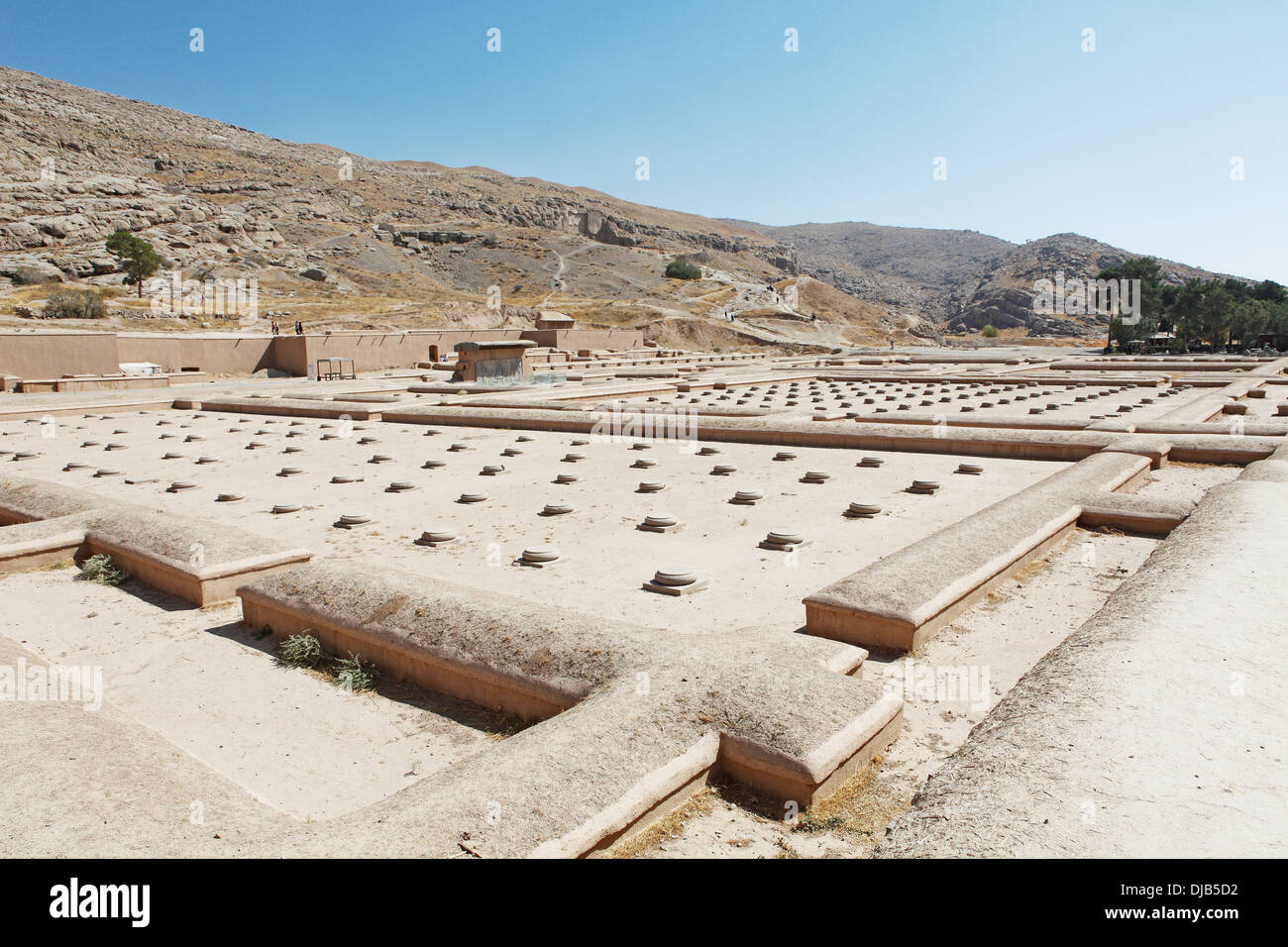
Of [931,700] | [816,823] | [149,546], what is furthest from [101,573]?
[931,700]

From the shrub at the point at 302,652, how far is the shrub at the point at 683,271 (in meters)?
62.9

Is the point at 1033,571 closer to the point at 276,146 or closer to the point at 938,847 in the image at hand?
the point at 938,847

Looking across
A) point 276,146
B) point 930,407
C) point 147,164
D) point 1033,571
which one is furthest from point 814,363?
point 276,146

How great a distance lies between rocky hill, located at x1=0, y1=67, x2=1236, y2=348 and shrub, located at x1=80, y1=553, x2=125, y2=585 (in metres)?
27.4

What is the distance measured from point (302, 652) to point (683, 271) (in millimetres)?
63868

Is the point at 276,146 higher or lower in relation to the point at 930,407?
higher

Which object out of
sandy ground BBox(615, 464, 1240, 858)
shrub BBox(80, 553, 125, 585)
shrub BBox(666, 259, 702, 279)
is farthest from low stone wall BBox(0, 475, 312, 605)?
shrub BBox(666, 259, 702, 279)

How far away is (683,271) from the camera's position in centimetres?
6550

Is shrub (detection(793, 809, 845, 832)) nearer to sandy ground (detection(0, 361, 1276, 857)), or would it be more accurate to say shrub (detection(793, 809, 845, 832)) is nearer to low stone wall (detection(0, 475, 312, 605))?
sandy ground (detection(0, 361, 1276, 857))

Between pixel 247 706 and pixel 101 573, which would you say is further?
pixel 101 573

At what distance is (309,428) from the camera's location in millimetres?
12953

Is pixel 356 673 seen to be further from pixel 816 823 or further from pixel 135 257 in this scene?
pixel 135 257

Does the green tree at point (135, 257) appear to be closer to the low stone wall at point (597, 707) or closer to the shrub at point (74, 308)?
the shrub at point (74, 308)

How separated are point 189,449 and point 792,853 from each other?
10713 millimetres
